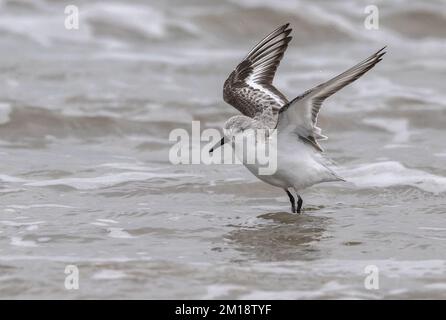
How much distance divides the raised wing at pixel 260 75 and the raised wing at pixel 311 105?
0.86 metres

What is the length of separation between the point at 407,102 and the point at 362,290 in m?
5.58

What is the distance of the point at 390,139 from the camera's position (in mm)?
9031

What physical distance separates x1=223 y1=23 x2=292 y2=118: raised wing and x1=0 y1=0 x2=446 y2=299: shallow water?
78 cm

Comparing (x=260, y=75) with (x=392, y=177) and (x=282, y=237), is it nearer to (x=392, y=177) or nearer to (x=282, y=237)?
(x=392, y=177)

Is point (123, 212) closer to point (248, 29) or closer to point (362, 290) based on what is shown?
point (362, 290)

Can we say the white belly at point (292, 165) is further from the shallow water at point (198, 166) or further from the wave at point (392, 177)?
the wave at point (392, 177)

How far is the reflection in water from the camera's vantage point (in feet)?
18.4

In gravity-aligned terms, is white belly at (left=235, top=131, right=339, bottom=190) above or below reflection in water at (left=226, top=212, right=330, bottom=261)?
above

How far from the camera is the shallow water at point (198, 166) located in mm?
5285

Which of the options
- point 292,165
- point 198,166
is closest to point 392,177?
point 292,165

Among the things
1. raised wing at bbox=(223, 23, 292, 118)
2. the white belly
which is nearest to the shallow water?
the white belly

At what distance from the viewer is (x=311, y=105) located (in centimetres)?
607

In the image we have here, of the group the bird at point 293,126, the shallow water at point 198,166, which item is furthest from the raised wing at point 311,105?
the shallow water at point 198,166

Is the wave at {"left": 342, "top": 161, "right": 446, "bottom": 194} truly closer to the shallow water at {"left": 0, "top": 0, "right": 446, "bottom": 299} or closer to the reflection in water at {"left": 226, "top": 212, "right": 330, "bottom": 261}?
the shallow water at {"left": 0, "top": 0, "right": 446, "bottom": 299}
